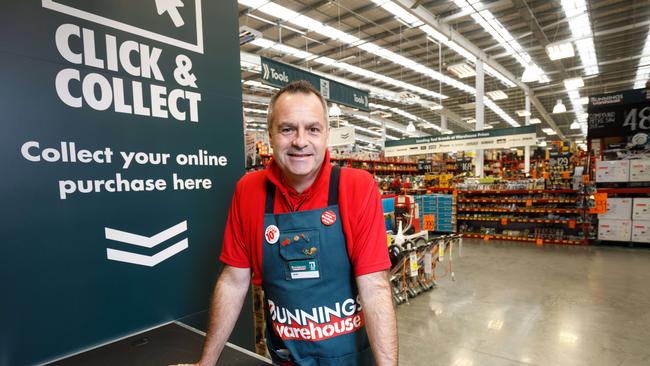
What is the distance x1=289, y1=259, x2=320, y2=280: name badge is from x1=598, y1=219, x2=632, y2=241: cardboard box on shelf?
31.2 ft

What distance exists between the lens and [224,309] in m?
1.26

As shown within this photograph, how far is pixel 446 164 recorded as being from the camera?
16234 millimetres

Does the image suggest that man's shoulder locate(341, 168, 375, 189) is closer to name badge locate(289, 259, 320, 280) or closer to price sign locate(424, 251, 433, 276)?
name badge locate(289, 259, 320, 280)

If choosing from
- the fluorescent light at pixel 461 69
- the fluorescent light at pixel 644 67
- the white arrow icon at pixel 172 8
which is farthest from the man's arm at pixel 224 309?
the fluorescent light at pixel 644 67

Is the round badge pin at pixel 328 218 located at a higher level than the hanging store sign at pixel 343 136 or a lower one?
lower

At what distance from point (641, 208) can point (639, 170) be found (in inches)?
34.2

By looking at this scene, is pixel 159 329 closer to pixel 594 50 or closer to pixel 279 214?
pixel 279 214

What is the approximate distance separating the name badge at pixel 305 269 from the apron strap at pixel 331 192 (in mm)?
219

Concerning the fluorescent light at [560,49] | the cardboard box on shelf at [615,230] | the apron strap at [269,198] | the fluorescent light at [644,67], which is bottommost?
the cardboard box on shelf at [615,230]

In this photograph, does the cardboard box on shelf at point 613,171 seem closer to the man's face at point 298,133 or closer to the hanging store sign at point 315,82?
the hanging store sign at point 315,82

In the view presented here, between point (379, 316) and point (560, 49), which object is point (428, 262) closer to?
point (379, 316)

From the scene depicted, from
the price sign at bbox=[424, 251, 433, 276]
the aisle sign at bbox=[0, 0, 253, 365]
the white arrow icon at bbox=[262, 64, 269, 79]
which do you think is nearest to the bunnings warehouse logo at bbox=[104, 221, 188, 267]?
the aisle sign at bbox=[0, 0, 253, 365]

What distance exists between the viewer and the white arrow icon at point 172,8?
1.65 meters

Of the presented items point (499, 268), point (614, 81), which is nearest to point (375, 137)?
point (614, 81)
